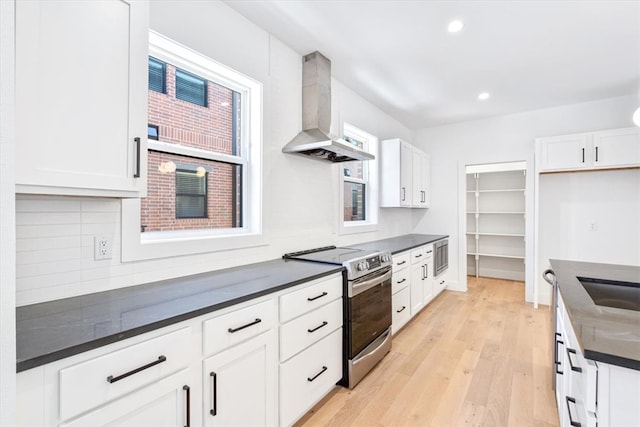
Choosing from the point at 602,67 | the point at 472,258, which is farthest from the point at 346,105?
the point at 472,258

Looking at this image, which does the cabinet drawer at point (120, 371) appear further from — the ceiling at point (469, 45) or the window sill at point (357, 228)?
the window sill at point (357, 228)

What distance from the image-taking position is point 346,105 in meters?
3.73

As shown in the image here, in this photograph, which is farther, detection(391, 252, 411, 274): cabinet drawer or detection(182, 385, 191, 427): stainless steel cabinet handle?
detection(391, 252, 411, 274): cabinet drawer

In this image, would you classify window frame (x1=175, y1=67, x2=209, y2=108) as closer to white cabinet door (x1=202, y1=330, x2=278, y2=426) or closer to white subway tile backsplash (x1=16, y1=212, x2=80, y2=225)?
white subway tile backsplash (x1=16, y1=212, x2=80, y2=225)

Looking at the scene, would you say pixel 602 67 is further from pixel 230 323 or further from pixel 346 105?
pixel 230 323

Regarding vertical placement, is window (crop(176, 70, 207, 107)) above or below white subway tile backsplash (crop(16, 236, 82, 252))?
above

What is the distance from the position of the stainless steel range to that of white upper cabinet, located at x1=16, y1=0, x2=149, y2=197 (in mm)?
1521

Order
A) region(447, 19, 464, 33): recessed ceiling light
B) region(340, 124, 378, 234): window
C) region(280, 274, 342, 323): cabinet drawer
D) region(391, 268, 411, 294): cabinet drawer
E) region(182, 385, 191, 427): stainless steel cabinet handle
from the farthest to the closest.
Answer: region(340, 124, 378, 234): window, region(391, 268, 411, 294): cabinet drawer, region(447, 19, 464, 33): recessed ceiling light, region(280, 274, 342, 323): cabinet drawer, region(182, 385, 191, 427): stainless steel cabinet handle

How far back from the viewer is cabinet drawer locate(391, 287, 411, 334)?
3215mm

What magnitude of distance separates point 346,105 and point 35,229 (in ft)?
10.3

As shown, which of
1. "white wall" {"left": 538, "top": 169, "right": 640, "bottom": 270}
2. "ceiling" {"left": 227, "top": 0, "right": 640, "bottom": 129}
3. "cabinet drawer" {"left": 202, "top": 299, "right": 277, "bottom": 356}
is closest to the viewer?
"cabinet drawer" {"left": 202, "top": 299, "right": 277, "bottom": 356}

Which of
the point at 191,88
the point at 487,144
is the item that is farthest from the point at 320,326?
the point at 487,144

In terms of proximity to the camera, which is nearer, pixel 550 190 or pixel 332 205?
pixel 332 205

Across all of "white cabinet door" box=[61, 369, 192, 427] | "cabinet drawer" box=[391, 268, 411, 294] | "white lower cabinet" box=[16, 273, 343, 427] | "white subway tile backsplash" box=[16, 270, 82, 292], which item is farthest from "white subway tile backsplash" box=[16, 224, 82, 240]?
"cabinet drawer" box=[391, 268, 411, 294]
